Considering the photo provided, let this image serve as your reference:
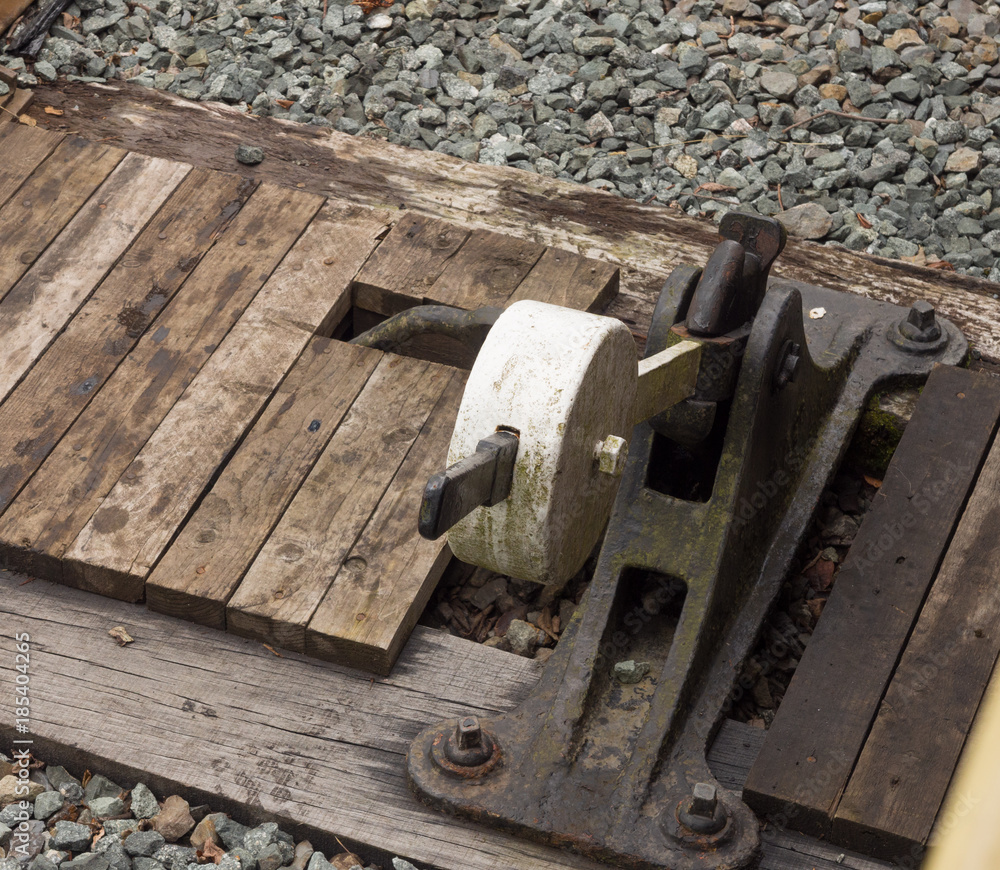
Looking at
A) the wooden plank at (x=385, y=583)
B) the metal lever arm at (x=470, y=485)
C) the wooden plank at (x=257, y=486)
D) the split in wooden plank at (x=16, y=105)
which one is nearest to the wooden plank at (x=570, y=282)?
the wooden plank at (x=257, y=486)

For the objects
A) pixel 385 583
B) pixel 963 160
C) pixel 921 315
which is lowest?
pixel 385 583

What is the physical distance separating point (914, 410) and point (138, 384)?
1860mm

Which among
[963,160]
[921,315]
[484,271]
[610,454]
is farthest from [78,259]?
[963,160]

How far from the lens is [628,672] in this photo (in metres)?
2.43

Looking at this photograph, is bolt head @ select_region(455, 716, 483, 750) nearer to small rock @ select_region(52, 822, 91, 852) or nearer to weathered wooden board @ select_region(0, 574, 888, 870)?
weathered wooden board @ select_region(0, 574, 888, 870)

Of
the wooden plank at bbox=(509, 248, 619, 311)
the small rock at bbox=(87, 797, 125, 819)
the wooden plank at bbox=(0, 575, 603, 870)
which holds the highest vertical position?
the wooden plank at bbox=(509, 248, 619, 311)

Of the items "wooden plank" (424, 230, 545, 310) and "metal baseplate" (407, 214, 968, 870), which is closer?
"metal baseplate" (407, 214, 968, 870)

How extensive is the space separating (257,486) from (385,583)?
41 cm

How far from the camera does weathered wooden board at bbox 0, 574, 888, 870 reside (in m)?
2.27

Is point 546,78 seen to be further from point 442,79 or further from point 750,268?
point 750,268

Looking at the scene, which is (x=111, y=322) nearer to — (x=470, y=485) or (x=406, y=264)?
(x=406, y=264)

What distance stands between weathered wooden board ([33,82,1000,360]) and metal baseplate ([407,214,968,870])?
0.79m

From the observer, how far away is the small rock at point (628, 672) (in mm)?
2428

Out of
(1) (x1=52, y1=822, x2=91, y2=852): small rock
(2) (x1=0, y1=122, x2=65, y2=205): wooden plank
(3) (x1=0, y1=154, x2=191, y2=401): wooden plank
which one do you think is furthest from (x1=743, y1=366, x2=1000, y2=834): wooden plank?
(2) (x1=0, y1=122, x2=65, y2=205): wooden plank
